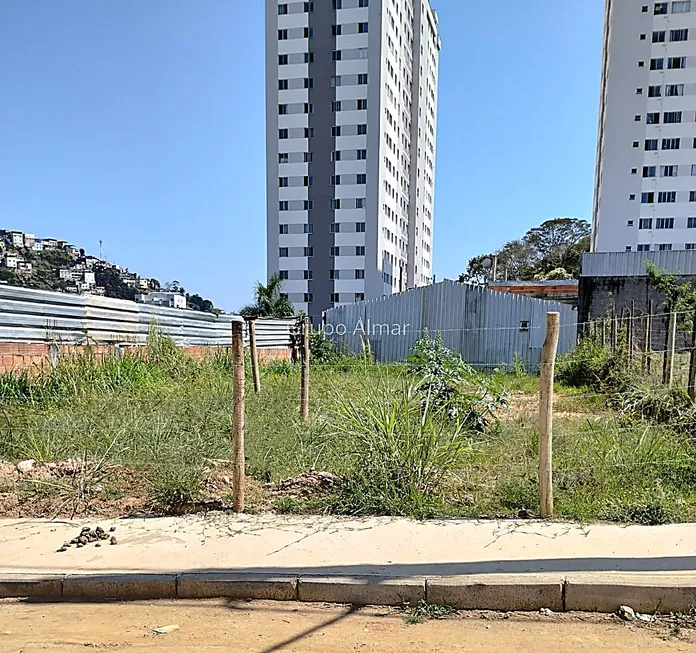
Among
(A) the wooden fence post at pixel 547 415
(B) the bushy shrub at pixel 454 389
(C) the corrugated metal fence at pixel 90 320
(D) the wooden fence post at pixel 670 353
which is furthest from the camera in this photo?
(C) the corrugated metal fence at pixel 90 320

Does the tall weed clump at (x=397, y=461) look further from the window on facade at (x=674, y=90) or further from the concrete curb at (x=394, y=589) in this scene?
the window on facade at (x=674, y=90)

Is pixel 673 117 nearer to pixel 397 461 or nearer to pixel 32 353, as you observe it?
pixel 397 461

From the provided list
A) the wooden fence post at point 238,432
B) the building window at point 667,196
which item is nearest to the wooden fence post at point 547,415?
the wooden fence post at point 238,432

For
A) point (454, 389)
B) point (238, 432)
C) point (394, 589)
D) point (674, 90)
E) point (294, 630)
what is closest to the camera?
point (294, 630)

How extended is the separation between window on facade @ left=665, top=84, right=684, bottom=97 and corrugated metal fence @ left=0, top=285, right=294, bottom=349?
42291 millimetres

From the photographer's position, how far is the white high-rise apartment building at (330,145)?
36.9 m

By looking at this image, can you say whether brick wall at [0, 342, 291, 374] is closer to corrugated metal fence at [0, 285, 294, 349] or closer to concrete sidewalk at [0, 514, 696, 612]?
corrugated metal fence at [0, 285, 294, 349]

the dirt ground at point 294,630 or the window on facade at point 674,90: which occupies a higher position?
the window on facade at point 674,90

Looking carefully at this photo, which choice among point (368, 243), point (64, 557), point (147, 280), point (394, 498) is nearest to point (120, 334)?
point (64, 557)

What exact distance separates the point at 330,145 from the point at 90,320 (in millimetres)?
33243

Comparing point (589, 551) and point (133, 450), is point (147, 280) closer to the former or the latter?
point (133, 450)

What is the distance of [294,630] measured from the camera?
252cm

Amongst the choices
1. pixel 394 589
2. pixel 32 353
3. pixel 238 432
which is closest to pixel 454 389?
pixel 238 432

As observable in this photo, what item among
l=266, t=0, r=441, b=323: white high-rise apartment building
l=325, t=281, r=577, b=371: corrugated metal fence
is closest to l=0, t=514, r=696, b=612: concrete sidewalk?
l=325, t=281, r=577, b=371: corrugated metal fence
